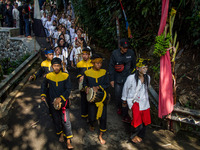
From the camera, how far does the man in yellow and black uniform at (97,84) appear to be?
4183 millimetres

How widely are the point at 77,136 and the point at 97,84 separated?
1.46 metres

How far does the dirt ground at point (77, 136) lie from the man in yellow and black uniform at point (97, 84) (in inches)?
16.2

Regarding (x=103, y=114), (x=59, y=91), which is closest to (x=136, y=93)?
(x=103, y=114)

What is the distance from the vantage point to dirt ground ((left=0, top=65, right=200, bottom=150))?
433 cm

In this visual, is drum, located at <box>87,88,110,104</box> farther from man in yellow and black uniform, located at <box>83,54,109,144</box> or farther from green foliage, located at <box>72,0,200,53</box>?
green foliage, located at <box>72,0,200,53</box>

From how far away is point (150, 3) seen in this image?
720 cm

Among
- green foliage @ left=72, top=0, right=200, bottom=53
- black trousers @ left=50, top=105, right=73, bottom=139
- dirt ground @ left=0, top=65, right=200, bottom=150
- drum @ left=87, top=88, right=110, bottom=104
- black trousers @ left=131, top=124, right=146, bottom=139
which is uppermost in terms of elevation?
green foliage @ left=72, top=0, right=200, bottom=53

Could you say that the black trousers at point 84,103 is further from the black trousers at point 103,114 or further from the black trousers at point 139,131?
the black trousers at point 139,131

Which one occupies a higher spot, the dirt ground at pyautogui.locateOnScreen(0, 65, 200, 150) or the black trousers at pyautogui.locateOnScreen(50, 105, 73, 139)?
the black trousers at pyautogui.locateOnScreen(50, 105, 73, 139)

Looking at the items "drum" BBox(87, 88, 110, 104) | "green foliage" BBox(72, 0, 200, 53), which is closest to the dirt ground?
"drum" BBox(87, 88, 110, 104)

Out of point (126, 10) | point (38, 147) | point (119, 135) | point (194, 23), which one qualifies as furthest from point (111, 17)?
point (38, 147)

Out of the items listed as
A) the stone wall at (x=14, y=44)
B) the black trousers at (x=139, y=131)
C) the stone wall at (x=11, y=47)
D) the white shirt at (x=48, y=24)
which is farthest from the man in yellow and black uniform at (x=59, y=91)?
the white shirt at (x=48, y=24)

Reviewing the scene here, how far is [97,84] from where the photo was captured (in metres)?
4.32

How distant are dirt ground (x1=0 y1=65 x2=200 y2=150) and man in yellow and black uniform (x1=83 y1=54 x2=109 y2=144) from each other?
1.35 feet
